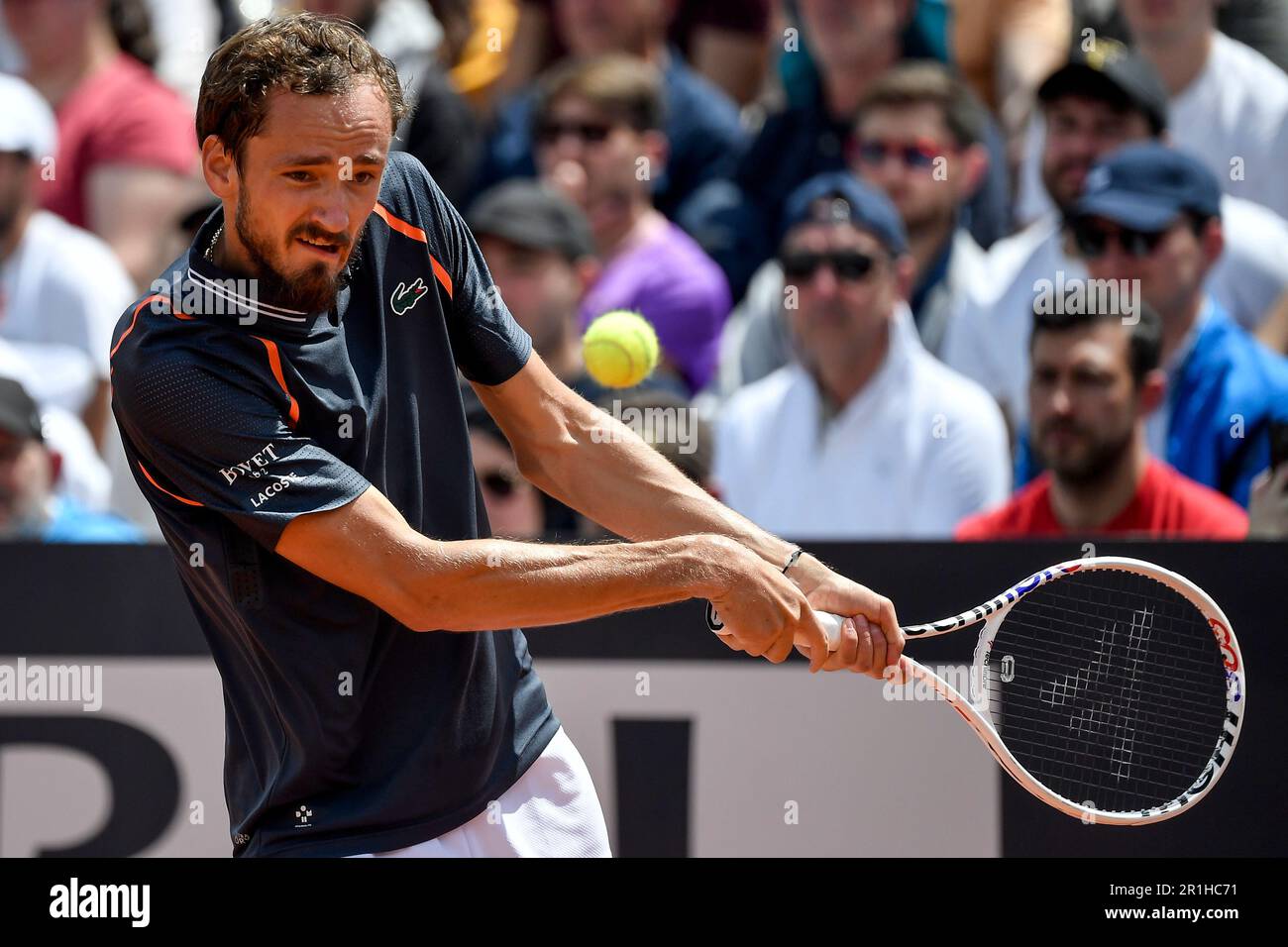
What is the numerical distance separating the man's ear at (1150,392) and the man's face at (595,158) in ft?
6.93

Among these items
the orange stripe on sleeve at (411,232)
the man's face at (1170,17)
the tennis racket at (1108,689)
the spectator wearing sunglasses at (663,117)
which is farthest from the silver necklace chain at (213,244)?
the man's face at (1170,17)

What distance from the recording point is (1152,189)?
5789 mm

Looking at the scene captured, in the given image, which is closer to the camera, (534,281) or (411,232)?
(411,232)

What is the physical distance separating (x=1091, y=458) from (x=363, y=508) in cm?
289

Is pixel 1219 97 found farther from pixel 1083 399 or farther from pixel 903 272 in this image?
pixel 1083 399

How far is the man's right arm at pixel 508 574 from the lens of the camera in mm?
3002

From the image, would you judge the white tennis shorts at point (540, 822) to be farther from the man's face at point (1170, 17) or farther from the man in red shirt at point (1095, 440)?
the man's face at point (1170, 17)

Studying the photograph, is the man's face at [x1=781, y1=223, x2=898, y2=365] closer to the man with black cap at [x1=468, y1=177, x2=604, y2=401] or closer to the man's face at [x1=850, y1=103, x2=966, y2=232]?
the man's face at [x1=850, y1=103, x2=966, y2=232]

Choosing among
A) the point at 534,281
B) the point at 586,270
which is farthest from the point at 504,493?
the point at 586,270

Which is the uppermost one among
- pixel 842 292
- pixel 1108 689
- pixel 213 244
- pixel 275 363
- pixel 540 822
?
pixel 842 292

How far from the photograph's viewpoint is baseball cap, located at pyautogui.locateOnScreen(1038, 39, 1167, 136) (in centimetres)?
616

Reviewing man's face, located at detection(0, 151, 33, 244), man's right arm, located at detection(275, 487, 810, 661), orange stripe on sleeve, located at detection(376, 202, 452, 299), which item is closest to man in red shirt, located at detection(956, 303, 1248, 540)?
man's right arm, located at detection(275, 487, 810, 661)

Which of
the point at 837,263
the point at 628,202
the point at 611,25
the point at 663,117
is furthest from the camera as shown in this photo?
the point at 611,25
